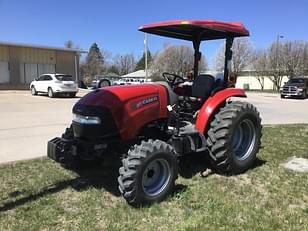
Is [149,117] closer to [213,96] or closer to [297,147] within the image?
[213,96]

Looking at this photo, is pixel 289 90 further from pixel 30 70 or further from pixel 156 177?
pixel 156 177

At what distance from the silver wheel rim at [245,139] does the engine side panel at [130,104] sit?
169 centimetres

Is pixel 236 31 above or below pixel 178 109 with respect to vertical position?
above

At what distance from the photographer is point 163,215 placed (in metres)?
4.63

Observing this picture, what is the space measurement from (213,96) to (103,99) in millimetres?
1924

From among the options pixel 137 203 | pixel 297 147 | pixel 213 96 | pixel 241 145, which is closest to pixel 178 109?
pixel 213 96

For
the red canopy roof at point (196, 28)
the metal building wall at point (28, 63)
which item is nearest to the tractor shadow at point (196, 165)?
the red canopy roof at point (196, 28)

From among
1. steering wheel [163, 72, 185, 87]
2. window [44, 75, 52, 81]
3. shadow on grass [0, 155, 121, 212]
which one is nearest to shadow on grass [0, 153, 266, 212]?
shadow on grass [0, 155, 121, 212]

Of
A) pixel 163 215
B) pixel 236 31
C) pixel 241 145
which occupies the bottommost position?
pixel 163 215

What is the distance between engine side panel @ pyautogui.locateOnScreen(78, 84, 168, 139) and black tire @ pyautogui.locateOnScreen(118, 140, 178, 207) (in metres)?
0.36

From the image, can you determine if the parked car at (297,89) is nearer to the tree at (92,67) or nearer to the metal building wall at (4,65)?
the metal building wall at (4,65)

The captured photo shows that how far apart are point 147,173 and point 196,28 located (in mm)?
2728

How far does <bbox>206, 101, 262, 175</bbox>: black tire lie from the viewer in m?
5.79

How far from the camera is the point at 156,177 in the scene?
17.0 feet
